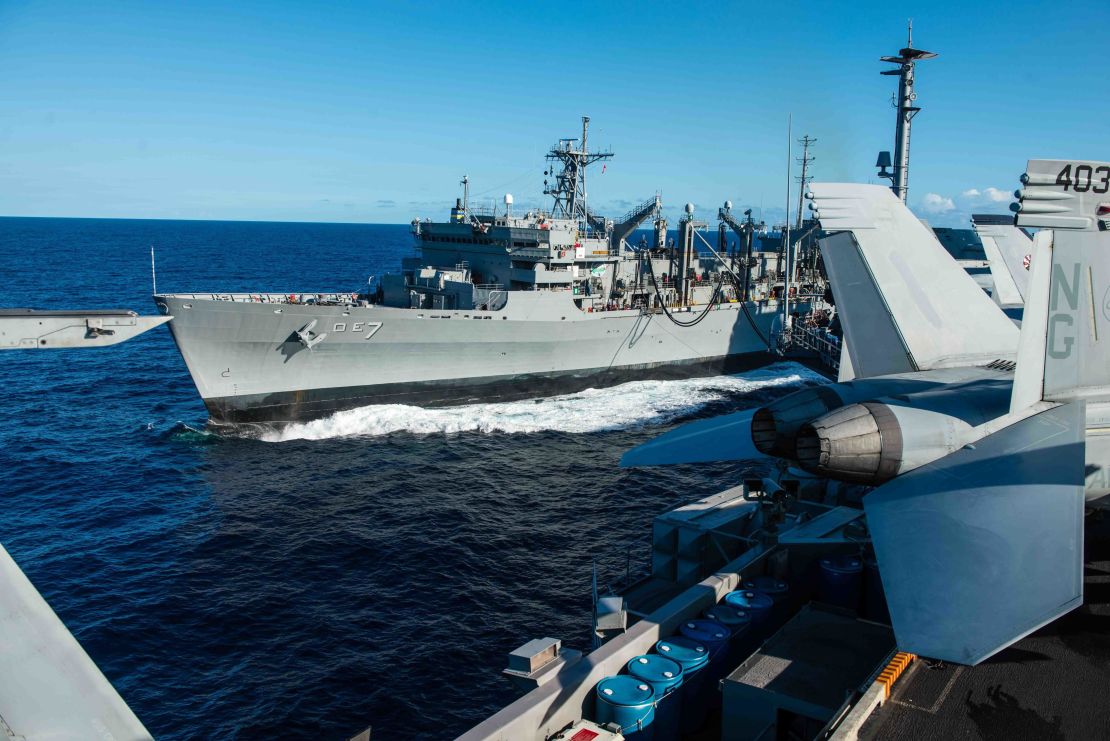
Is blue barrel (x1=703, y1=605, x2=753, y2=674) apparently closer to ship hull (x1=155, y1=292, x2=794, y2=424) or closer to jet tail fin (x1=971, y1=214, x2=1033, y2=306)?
jet tail fin (x1=971, y1=214, x2=1033, y2=306)

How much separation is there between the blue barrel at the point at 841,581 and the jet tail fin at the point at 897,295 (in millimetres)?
3739

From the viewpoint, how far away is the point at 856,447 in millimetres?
11367

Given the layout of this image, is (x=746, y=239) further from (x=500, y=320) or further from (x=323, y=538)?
(x=323, y=538)

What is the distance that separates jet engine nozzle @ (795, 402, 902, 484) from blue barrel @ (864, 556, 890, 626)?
8.39 feet

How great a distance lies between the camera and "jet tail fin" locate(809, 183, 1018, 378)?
14.7 metres

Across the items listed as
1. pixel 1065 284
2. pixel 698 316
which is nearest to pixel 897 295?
pixel 1065 284

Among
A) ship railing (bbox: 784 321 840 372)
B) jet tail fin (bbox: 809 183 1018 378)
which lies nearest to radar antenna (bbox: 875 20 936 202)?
ship railing (bbox: 784 321 840 372)

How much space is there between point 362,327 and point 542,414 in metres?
9.78

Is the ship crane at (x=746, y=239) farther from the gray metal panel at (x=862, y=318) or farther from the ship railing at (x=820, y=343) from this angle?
the gray metal panel at (x=862, y=318)

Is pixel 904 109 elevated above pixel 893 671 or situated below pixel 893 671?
above

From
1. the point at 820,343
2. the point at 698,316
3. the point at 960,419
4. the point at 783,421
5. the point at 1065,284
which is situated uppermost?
the point at 1065,284

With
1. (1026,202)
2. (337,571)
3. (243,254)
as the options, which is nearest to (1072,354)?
(1026,202)

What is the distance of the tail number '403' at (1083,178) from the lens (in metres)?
11.0

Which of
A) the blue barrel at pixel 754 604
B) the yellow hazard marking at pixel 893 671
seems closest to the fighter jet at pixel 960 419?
the yellow hazard marking at pixel 893 671
